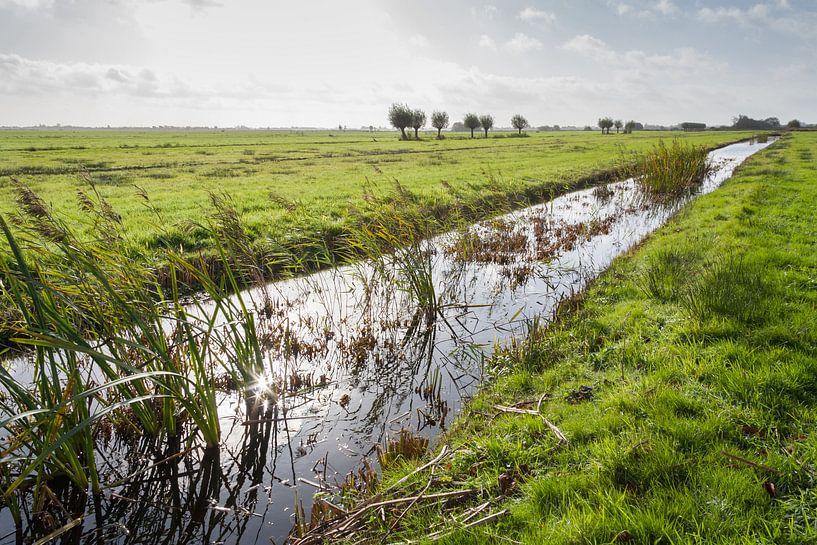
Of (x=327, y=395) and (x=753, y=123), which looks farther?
(x=753, y=123)

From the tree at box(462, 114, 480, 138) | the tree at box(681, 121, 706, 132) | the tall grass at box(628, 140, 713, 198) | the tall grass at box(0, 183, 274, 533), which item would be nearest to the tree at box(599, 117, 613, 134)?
the tree at box(681, 121, 706, 132)

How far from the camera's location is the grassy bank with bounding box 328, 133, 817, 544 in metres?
3.02

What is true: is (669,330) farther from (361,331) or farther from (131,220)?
(131,220)

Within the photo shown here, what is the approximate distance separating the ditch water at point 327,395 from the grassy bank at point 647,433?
799 millimetres

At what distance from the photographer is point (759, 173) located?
2338cm

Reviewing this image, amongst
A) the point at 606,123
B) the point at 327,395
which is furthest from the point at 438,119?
the point at 327,395

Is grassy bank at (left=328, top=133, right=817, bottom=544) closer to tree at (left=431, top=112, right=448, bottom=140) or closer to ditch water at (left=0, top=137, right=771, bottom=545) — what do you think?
ditch water at (left=0, top=137, right=771, bottom=545)

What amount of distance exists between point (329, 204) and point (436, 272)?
28.9 ft

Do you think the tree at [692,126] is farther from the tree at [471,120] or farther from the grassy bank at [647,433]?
the grassy bank at [647,433]

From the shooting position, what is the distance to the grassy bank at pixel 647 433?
3021 mm

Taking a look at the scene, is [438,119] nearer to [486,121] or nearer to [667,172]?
[486,121]

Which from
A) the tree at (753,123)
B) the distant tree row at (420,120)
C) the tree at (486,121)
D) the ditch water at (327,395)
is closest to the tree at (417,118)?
the distant tree row at (420,120)

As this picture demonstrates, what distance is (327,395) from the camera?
5.86 meters

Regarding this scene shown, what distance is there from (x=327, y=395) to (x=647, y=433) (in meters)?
3.78
